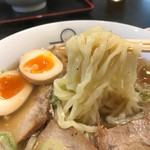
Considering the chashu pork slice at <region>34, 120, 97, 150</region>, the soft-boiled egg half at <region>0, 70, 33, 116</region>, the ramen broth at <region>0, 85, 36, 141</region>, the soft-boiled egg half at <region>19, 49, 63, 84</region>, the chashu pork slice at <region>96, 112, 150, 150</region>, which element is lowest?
the ramen broth at <region>0, 85, 36, 141</region>

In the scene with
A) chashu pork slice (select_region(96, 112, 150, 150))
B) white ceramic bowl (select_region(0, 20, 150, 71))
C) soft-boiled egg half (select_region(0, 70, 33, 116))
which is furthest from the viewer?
white ceramic bowl (select_region(0, 20, 150, 71))

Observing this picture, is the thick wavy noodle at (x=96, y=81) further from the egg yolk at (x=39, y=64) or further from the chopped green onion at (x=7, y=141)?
the chopped green onion at (x=7, y=141)

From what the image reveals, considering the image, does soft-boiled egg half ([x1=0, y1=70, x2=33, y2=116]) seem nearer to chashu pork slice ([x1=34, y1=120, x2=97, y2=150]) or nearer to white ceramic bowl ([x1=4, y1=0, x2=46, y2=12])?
chashu pork slice ([x1=34, y1=120, x2=97, y2=150])

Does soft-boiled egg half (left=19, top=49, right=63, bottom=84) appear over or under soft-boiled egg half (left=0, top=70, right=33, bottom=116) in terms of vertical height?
over

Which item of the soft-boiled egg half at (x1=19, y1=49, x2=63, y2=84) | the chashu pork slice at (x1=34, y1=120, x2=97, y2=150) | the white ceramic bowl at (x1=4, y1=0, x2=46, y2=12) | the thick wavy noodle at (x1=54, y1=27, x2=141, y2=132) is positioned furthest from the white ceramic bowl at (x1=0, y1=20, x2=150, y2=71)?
the white ceramic bowl at (x1=4, y1=0, x2=46, y2=12)

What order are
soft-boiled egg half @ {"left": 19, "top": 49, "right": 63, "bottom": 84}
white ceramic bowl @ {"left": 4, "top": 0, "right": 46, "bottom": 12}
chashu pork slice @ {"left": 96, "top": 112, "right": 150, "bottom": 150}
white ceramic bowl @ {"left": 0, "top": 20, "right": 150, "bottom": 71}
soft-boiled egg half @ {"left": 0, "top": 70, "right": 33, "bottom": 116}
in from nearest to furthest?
chashu pork slice @ {"left": 96, "top": 112, "right": 150, "bottom": 150}, soft-boiled egg half @ {"left": 0, "top": 70, "right": 33, "bottom": 116}, soft-boiled egg half @ {"left": 19, "top": 49, "right": 63, "bottom": 84}, white ceramic bowl @ {"left": 0, "top": 20, "right": 150, "bottom": 71}, white ceramic bowl @ {"left": 4, "top": 0, "right": 46, "bottom": 12}

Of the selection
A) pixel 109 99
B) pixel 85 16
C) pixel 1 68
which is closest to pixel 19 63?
pixel 1 68
